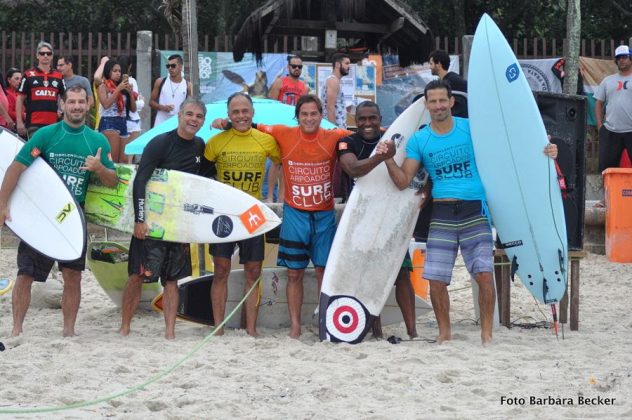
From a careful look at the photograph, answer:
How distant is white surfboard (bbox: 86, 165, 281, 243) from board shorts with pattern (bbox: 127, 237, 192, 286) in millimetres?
74

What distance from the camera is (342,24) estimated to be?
43.7 ft

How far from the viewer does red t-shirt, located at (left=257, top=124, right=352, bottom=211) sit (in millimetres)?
6359

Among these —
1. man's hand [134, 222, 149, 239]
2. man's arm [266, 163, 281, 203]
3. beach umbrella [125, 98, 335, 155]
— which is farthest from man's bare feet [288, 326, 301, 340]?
man's arm [266, 163, 281, 203]

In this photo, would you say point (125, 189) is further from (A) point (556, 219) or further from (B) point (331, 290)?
(A) point (556, 219)

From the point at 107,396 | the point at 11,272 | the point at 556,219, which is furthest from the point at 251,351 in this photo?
the point at 11,272

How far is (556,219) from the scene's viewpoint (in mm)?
6297

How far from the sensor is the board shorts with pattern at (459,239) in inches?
238

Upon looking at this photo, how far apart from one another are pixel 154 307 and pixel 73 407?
8.51 feet

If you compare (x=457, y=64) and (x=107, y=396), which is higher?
(x=457, y=64)

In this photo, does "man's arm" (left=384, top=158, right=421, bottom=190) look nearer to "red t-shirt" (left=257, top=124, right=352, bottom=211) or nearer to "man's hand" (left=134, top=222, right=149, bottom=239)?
"red t-shirt" (left=257, top=124, right=352, bottom=211)

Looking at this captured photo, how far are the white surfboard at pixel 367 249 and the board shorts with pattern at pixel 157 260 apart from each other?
901mm

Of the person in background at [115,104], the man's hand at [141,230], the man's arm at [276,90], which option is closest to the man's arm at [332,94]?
the man's arm at [276,90]

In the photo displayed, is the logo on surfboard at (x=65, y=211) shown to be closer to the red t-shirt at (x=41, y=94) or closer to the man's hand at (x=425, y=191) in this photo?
the man's hand at (x=425, y=191)

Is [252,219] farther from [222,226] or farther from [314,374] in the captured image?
[314,374]
